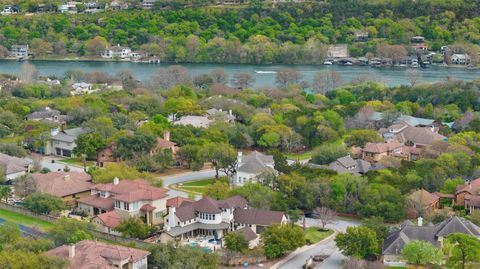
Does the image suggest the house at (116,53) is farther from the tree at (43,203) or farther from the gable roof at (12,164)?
the tree at (43,203)

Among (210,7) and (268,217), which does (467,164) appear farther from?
(210,7)

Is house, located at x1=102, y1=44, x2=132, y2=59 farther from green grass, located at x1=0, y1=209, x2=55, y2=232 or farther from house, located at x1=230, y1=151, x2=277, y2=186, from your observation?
Answer: green grass, located at x1=0, y1=209, x2=55, y2=232

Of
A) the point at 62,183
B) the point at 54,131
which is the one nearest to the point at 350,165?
the point at 62,183

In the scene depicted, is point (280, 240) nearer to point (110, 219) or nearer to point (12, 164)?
point (110, 219)

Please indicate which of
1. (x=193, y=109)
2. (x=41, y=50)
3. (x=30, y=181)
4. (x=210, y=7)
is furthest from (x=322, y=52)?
(x=30, y=181)

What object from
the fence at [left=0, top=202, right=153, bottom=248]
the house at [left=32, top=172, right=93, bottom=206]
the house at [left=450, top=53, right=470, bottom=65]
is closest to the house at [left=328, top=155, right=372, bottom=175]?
the house at [left=32, top=172, right=93, bottom=206]

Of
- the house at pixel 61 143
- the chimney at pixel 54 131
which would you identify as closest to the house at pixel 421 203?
the house at pixel 61 143

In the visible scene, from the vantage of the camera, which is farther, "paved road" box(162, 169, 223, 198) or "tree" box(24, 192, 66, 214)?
"paved road" box(162, 169, 223, 198)
